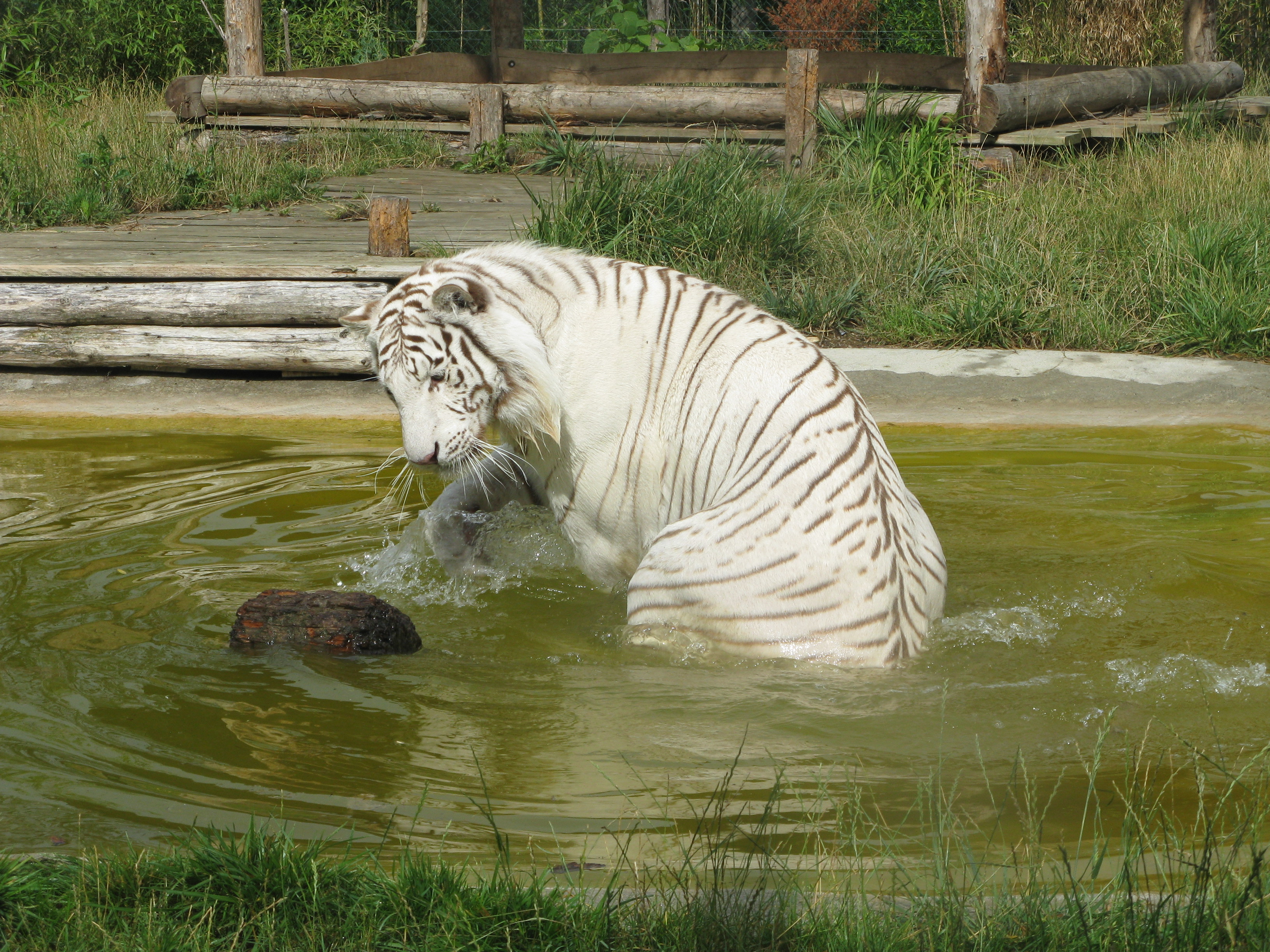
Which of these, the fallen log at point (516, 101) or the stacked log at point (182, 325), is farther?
the fallen log at point (516, 101)

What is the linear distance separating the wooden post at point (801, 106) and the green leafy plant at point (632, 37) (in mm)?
6229

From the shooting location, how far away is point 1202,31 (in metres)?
12.8

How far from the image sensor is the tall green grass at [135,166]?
841 centimetres

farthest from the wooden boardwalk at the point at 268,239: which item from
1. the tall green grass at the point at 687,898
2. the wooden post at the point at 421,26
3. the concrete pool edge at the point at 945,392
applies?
the wooden post at the point at 421,26

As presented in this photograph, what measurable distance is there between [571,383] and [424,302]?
44cm

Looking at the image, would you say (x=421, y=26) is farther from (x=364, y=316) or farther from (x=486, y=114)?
(x=364, y=316)

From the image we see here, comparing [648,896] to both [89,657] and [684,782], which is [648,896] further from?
[89,657]

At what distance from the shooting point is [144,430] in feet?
18.5

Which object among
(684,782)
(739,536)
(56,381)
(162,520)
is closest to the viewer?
(684,782)

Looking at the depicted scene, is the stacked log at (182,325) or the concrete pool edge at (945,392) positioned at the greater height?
the stacked log at (182,325)

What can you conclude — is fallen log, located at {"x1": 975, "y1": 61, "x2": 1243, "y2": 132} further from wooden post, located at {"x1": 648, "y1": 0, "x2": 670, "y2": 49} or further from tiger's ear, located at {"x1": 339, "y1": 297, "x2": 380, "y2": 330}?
wooden post, located at {"x1": 648, "y1": 0, "x2": 670, "y2": 49}

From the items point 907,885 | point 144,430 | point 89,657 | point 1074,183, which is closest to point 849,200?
point 1074,183

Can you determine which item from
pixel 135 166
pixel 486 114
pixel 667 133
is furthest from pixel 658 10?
pixel 135 166

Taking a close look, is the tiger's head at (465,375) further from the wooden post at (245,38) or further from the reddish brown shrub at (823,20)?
the reddish brown shrub at (823,20)
